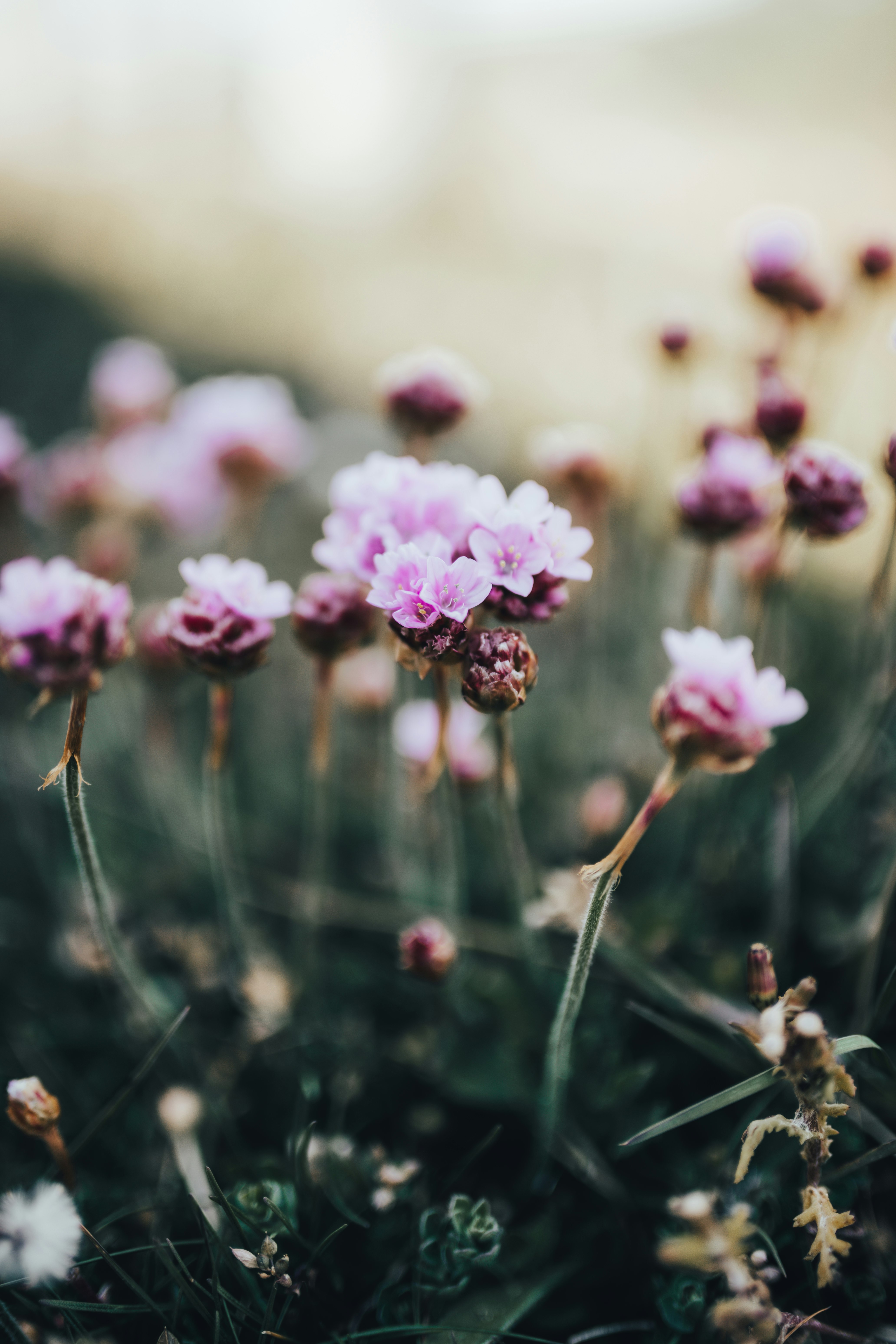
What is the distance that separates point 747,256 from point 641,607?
3.04 ft

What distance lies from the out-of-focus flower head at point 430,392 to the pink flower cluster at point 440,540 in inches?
16.8

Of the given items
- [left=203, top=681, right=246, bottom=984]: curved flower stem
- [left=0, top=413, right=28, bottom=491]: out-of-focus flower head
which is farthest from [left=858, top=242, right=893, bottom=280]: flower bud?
[left=0, top=413, right=28, bottom=491]: out-of-focus flower head

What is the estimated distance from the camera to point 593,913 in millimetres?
1103

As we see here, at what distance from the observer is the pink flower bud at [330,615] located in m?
1.38

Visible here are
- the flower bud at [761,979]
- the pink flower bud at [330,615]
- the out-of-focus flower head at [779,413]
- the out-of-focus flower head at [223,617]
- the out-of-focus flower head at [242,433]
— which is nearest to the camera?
the flower bud at [761,979]

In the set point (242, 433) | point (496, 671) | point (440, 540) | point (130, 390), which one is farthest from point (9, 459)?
point (496, 671)

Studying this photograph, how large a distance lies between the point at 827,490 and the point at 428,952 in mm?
1003

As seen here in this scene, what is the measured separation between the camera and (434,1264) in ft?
4.29

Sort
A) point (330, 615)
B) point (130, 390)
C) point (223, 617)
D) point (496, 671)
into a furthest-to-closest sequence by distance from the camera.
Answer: point (130, 390) → point (330, 615) → point (223, 617) → point (496, 671)

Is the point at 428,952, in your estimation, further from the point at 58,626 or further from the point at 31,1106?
the point at 58,626

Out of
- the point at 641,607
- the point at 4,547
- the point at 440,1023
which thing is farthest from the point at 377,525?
the point at 4,547

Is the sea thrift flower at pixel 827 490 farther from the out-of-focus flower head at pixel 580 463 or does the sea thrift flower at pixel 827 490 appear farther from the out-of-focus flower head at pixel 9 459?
the out-of-focus flower head at pixel 9 459

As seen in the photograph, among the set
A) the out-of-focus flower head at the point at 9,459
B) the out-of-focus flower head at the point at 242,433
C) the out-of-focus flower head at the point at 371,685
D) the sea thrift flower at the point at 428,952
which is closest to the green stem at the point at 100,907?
the sea thrift flower at the point at 428,952

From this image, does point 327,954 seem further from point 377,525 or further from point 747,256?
point 747,256
